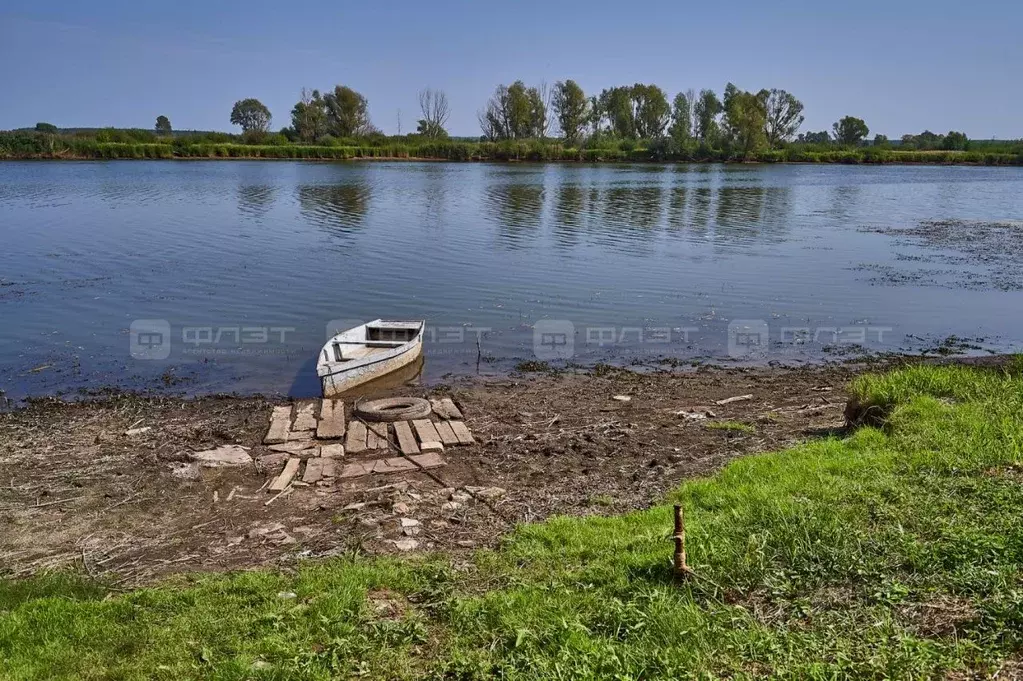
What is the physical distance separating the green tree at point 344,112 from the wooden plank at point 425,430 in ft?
370

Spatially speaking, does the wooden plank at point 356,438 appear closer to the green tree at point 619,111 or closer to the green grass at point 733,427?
the green grass at point 733,427

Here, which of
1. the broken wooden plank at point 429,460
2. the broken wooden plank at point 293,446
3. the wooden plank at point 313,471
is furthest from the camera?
the broken wooden plank at point 293,446

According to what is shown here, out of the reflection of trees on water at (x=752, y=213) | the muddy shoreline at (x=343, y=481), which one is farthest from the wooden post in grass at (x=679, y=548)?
the reflection of trees on water at (x=752, y=213)

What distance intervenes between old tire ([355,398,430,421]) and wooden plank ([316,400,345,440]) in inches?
12.3

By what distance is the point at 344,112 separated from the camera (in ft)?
382

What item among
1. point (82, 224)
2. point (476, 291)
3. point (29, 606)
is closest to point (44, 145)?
point (82, 224)

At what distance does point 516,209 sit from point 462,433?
32.4m

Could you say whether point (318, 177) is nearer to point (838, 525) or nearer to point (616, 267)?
point (616, 267)

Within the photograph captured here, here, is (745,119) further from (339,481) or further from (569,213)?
(339,481)

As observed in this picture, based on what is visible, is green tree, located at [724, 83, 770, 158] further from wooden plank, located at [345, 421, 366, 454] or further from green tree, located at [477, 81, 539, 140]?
wooden plank, located at [345, 421, 366, 454]

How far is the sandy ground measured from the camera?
7152 millimetres

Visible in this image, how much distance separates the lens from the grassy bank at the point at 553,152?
93750mm

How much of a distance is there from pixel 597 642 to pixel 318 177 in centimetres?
6183

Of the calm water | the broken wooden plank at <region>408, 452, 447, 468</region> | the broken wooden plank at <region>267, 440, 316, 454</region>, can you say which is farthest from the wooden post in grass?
the calm water
